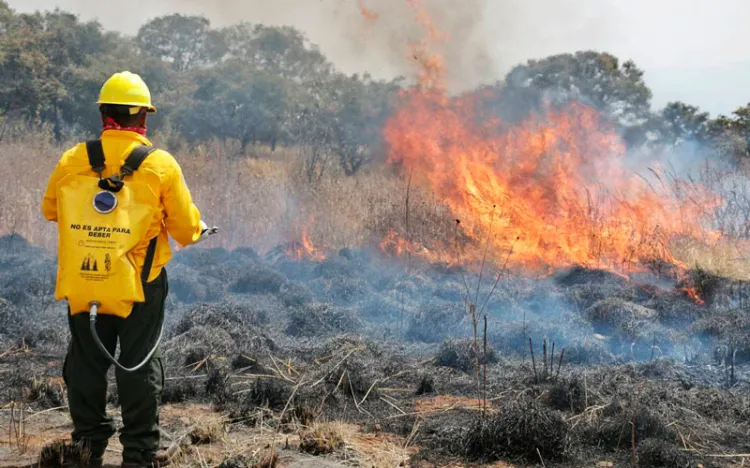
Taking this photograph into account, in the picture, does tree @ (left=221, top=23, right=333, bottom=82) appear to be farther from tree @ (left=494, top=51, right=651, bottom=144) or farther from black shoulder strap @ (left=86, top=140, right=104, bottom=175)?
black shoulder strap @ (left=86, top=140, right=104, bottom=175)

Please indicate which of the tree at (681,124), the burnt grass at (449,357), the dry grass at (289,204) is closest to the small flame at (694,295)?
the burnt grass at (449,357)

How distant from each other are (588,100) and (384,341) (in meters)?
15.5

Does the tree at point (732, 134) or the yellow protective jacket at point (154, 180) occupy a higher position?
the tree at point (732, 134)

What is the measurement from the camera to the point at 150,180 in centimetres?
389

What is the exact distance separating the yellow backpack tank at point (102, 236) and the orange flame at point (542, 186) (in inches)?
348

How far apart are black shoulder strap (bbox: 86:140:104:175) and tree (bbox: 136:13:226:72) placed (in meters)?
35.4

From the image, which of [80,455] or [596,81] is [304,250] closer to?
[80,455]

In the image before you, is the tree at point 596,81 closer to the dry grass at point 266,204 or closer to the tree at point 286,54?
the dry grass at point 266,204

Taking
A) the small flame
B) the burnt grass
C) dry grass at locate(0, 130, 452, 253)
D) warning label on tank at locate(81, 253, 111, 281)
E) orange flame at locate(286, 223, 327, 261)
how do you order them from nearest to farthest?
warning label on tank at locate(81, 253, 111, 281)
the burnt grass
the small flame
dry grass at locate(0, 130, 452, 253)
orange flame at locate(286, 223, 327, 261)

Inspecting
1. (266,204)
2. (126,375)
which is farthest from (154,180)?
(266,204)

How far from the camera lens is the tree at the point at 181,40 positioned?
37.8 m

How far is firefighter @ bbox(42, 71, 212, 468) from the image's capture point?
393 cm

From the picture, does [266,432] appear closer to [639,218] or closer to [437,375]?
[437,375]

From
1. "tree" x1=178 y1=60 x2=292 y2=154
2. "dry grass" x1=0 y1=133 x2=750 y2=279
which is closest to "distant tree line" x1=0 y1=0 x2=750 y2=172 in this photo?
"tree" x1=178 y1=60 x2=292 y2=154
